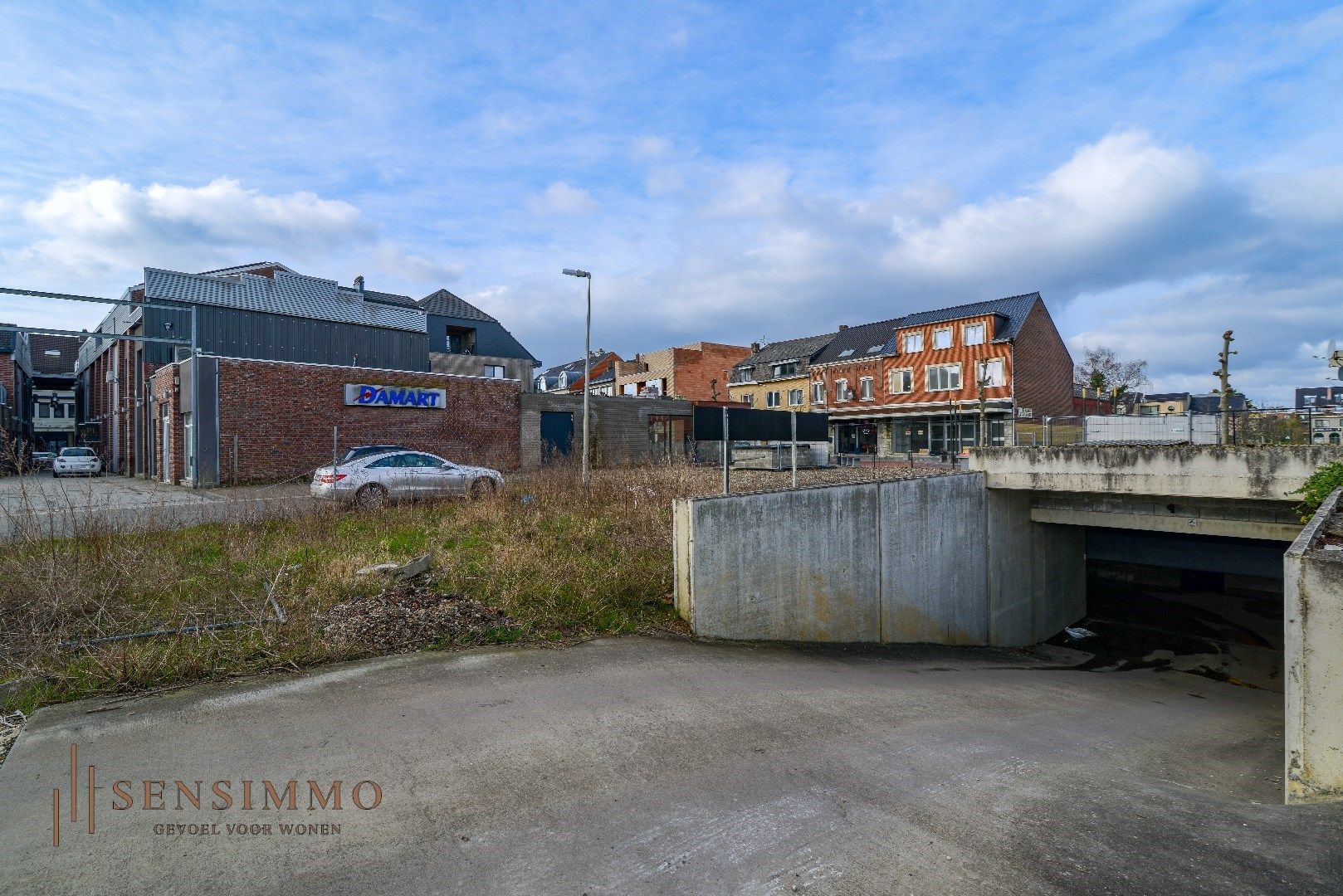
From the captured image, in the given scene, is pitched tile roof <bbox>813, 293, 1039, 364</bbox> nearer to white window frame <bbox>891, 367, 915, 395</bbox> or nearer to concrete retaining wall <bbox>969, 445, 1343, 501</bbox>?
white window frame <bbox>891, 367, 915, 395</bbox>

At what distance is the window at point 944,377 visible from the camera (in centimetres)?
4088

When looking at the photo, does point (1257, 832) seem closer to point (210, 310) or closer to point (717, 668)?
point (717, 668)

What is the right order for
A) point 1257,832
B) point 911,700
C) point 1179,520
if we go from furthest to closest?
point 1179,520
point 911,700
point 1257,832

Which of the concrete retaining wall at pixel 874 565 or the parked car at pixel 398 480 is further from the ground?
the parked car at pixel 398 480

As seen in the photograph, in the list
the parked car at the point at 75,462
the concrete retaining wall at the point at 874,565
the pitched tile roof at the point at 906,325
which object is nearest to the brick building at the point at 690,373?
the pitched tile roof at the point at 906,325

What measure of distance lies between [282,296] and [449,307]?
49.5 feet

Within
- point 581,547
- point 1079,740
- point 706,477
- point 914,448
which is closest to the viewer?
point 1079,740

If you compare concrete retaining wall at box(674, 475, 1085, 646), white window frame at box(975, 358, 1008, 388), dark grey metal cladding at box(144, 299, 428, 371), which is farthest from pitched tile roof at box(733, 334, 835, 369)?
concrete retaining wall at box(674, 475, 1085, 646)

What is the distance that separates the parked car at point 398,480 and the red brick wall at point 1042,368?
32.2 metres

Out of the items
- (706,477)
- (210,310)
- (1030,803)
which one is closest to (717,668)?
(1030,803)

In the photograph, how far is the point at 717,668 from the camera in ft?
24.4

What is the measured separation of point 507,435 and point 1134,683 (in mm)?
23457

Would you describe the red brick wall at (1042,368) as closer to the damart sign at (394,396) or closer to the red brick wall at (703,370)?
the red brick wall at (703,370)

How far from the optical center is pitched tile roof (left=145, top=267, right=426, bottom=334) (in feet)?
97.7
